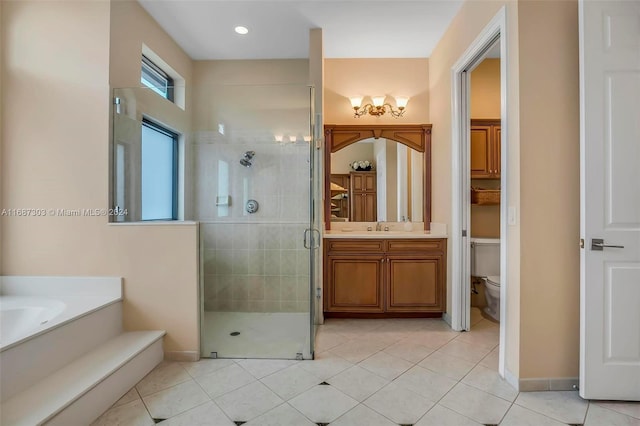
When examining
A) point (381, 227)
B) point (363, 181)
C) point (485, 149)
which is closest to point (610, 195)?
point (485, 149)

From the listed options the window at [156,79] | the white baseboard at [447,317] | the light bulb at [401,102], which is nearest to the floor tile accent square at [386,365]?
the white baseboard at [447,317]

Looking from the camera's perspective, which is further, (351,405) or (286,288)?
(286,288)

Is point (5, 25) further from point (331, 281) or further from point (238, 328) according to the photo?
point (331, 281)

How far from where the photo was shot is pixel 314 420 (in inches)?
59.6

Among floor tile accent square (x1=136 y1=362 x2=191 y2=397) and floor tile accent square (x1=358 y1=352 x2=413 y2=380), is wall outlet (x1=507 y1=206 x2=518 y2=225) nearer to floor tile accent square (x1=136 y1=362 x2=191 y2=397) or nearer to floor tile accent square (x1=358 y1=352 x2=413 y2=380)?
floor tile accent square (x1=358 y1=352 x2=413 y2=380)

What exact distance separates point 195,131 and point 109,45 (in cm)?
87

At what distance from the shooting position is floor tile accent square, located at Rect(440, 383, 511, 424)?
5.10 ft

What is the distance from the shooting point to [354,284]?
118 inches

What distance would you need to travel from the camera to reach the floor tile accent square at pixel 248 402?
1562 mm

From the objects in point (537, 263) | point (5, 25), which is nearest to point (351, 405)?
point (537, 263)

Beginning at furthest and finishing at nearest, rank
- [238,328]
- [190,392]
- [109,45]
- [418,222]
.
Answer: [418,222] → [238,328] → [109,45] → [190,392]

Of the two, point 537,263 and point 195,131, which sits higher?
→ point 195,131

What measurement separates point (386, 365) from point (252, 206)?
1659 mm

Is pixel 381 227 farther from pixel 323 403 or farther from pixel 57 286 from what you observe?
pixel 57 286
